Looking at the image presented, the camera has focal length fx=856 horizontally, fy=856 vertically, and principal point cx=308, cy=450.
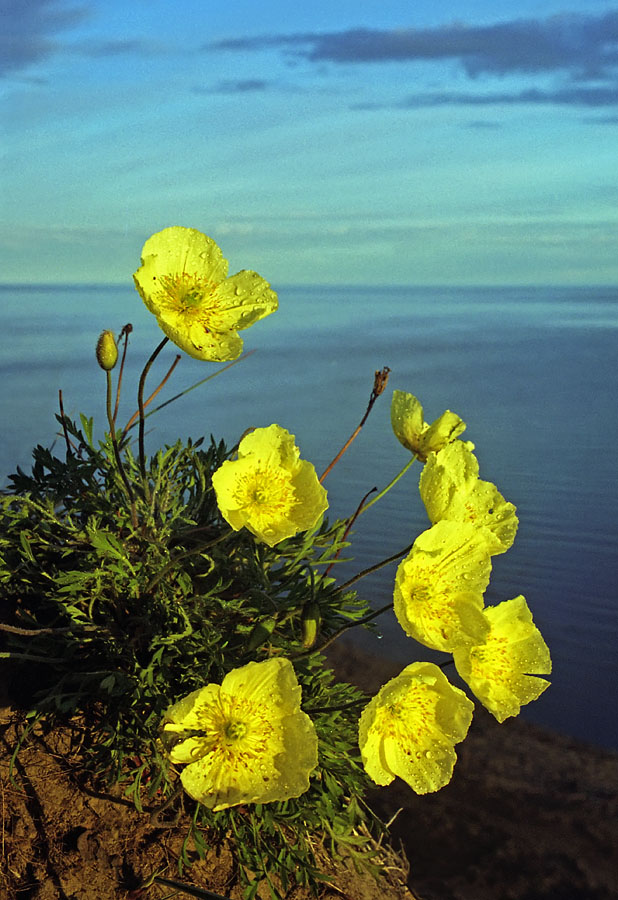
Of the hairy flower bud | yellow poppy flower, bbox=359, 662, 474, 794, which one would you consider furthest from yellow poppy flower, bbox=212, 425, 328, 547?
yellow poppy flower, bbox=359, 662, 474, 794

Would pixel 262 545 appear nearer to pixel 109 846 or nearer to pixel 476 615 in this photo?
pixel 476 615

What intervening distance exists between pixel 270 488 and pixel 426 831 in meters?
2.17

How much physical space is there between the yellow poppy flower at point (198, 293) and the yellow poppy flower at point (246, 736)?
68cm

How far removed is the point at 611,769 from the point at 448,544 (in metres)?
2.69

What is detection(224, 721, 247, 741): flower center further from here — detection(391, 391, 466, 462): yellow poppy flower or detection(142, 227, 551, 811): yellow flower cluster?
detection(391, 391, 466, 462): yellow poppy flower

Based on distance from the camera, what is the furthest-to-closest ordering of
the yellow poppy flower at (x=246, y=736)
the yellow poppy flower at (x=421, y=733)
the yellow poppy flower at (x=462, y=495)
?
1. the yellow poppy flower at (x=462, y=495)
2. the yellow poppy flower at (x=421, y=733)
3. the yellow poppy flower at (x=246, y=736)

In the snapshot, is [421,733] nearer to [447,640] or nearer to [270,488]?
[447,640]

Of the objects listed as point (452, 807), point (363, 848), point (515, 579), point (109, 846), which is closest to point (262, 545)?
point (109, 846)

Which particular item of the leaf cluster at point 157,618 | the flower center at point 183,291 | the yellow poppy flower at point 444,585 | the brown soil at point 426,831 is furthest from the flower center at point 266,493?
the brown soil at point 426,831

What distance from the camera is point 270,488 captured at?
1.85 m

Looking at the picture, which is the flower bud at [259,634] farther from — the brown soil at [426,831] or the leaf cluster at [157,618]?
the brown soil at [426,831]

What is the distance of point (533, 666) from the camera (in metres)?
1.90

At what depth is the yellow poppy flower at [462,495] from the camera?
1852 mm

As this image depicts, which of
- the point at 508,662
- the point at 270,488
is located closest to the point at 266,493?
the point at 270,488
